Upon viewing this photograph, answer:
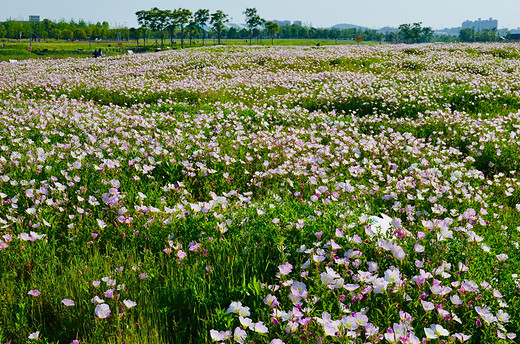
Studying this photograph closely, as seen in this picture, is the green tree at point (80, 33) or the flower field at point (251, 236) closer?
the flower field at point (251, 236)

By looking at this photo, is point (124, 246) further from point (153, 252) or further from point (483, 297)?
point (483, 297)

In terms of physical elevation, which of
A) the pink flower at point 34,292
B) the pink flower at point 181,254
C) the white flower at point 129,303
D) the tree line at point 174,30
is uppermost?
the tree line at point 174,30

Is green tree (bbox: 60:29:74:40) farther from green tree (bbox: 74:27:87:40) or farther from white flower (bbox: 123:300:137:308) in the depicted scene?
white flower (bbox: 123:300:137:308)

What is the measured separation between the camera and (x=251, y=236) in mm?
3463

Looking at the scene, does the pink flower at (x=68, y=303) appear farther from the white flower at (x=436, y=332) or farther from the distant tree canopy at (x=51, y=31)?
the distant tree canopy at (x=51, y=31)

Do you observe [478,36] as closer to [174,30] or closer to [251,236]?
[174,30]

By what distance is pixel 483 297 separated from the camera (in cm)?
269

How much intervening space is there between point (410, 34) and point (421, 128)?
132 m

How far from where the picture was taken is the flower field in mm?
2498

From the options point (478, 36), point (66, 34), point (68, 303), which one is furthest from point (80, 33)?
point (68, 303)

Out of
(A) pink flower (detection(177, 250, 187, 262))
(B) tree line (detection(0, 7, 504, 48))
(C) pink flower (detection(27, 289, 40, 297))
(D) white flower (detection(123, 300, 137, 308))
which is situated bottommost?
(C) pink flower (detection(27, 289, 40, 297))

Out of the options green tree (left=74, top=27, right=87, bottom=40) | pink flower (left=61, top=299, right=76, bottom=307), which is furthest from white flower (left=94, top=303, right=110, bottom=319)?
green tree (left=74, top=27, right=87, bottom=40)

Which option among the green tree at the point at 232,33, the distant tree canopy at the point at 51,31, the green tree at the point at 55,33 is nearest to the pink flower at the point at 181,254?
the distant tree canopy at the point at 51,31

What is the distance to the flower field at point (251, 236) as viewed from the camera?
8.20 ft
